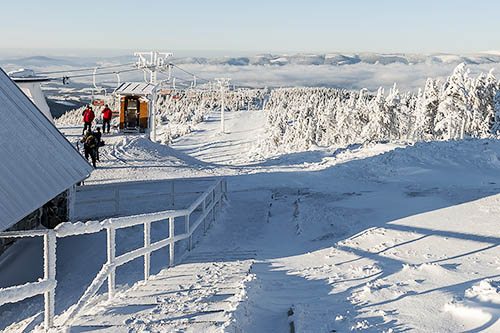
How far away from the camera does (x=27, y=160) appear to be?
8258mm

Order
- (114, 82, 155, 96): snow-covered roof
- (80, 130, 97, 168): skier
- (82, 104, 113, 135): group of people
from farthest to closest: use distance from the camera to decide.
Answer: (114, 82, 155, 96): snow-covered roof → (82, 104, 113, 135): group of people → (80, 130, 97, 168): skier

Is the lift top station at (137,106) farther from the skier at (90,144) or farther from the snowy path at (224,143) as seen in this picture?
the snowy path at (224,143)

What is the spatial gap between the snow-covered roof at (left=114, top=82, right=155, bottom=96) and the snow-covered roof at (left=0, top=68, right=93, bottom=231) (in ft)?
65.1

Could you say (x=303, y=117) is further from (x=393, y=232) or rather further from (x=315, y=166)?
(x=393, y=232)

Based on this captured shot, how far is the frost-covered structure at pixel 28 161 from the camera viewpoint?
688cm

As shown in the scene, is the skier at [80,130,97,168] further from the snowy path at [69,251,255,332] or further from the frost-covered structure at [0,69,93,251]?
the snowy path at [69,251,255,332]

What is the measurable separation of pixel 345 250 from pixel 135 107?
2482 centimetres

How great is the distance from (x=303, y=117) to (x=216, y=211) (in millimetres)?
82502

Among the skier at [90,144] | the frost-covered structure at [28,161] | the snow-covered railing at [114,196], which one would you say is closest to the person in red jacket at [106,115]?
the skier at [90,144]

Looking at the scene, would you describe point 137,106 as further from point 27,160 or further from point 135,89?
point 27,160

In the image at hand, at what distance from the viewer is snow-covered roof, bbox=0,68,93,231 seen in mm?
6895

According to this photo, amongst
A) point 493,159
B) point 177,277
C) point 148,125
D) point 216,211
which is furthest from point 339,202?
point 148,125

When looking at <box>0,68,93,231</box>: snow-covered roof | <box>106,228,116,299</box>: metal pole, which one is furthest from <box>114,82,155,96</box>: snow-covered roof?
<box>106,228,116,299</box>: metal pole

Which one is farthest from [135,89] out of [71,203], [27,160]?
[27,160]
